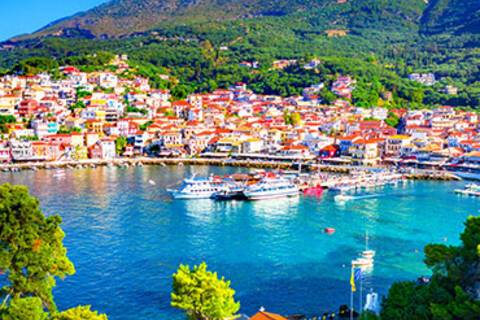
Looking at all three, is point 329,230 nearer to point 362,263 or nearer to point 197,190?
point 362,263

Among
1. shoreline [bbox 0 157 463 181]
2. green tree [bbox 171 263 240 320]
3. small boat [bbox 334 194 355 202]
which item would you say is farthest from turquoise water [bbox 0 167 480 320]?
shoreline [bbox 0 157 463 181]

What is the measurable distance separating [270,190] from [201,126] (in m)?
28.6

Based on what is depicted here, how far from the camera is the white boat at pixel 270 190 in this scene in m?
38.0

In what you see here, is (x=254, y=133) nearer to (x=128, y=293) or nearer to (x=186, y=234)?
(x=186, y=234)

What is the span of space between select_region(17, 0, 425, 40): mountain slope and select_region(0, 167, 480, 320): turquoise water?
109 meters

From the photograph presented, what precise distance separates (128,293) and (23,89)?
5864 centimetres

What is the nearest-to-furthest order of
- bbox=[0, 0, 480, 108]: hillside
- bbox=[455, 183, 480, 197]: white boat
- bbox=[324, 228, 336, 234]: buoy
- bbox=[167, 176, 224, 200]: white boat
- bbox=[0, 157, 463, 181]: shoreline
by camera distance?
1. bbox=[324, 228, 336, 234]: buoy
2. bbox=[167, 176, 224, 200]: white boat
3. bbox=[455, 183, 480, 197]: white boat
4. bbox=[0, 157, 463, 181]: shoreline
5. bbox=[0, 0, 480, 108]: hillside

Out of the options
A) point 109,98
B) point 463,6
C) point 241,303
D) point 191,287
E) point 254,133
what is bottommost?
point 241,303

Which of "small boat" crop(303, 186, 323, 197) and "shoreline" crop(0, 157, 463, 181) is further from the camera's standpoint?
"shoreline" crop(0, 157, 463, 181)

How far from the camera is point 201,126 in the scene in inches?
2581

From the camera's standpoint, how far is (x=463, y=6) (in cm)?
13612

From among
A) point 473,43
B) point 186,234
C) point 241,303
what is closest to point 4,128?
point 186,234

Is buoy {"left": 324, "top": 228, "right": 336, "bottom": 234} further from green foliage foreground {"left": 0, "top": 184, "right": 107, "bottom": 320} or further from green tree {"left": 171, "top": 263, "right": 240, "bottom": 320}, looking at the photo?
green foliage foreground {"left": 0, "top": 184, "right": 107, "bottom": 320}

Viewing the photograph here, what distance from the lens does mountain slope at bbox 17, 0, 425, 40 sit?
143625 millimetres
